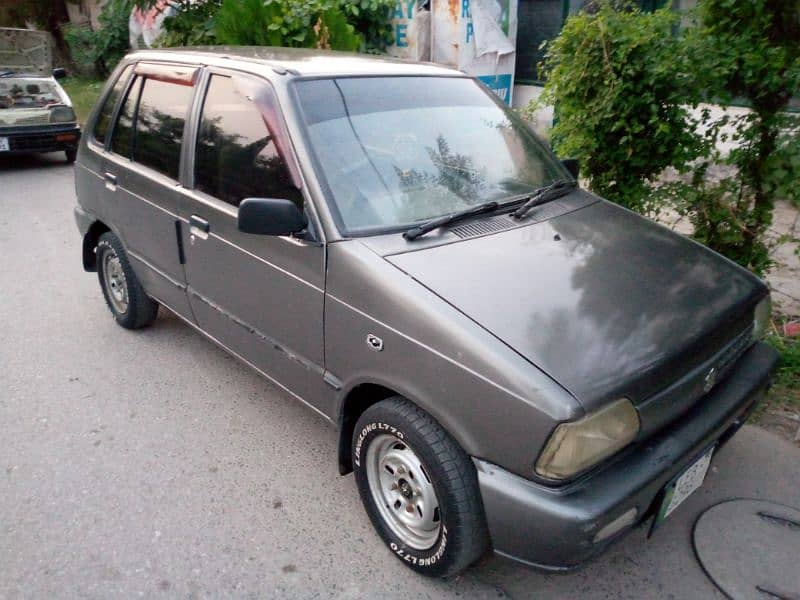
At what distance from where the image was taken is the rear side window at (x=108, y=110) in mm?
4195

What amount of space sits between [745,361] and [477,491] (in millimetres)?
1391

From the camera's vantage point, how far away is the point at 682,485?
7.80 ft

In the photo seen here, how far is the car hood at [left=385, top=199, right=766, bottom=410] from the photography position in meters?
2.16

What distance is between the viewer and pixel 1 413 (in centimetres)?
371

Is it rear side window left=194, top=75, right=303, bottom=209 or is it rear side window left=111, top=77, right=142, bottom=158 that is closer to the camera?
rear side window left=194, top=75, right=303, bottom=209

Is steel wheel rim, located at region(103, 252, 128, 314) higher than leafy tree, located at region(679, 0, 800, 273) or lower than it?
lower

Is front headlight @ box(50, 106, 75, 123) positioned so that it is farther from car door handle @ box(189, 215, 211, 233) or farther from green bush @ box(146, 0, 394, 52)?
car door handle @ box(189, 215, 211, 233)

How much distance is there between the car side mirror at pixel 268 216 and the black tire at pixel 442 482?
0.80 meters

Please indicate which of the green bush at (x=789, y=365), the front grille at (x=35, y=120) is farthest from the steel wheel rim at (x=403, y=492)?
the front grille at (x=35, y=120)

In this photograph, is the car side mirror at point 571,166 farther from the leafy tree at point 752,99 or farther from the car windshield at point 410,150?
the leafy tree at point 752,99

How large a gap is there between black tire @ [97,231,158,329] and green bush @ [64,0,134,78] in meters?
13.4

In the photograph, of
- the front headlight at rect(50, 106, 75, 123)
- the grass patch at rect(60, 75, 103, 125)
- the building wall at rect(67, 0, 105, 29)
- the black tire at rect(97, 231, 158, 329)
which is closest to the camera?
the black tire at rect(97, 231, 158, 329)

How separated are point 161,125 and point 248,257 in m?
1.22

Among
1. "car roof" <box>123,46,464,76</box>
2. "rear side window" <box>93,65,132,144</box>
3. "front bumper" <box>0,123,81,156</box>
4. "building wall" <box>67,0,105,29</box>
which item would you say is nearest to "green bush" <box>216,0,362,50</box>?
"front bumper" <box>0,123,81,156</box>
